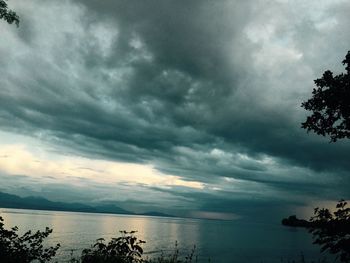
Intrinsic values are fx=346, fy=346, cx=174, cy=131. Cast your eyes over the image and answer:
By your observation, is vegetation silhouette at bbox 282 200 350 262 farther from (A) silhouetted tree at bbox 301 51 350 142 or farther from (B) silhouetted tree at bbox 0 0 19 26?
(B) silhouetted tree at bbox 0 0 19 26

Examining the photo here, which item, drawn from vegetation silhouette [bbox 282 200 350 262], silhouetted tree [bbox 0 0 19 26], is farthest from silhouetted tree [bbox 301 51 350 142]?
silhouetted tree [bbox 0 0 19 26]

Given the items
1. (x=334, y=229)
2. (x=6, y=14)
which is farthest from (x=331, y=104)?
(x=6, y=14)

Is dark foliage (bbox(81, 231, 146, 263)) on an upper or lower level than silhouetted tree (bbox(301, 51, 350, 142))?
lower

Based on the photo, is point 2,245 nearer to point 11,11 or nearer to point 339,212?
point 11,11

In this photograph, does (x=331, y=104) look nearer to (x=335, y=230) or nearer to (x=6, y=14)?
(x=335, y=230)

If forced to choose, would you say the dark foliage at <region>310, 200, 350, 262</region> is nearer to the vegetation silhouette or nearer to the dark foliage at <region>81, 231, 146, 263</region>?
the vegetation silhouette

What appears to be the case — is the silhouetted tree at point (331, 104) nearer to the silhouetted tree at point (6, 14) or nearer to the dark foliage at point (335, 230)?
the dark foliage at point (335, 230)

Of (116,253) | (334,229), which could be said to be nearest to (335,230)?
(334,229)

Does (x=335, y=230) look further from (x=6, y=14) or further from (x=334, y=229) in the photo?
(x=6, y=14)

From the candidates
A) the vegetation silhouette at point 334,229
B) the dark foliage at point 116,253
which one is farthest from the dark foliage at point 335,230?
the dark foliage at point 116,253

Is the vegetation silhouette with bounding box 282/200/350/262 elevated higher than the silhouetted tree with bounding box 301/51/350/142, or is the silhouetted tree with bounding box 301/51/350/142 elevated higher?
the silhouetted tree with bounding box 301/51/350/142

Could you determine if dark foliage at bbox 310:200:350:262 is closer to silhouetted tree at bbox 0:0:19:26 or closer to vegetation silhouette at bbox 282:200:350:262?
vegetation silhouette at bbox 282:200:350:262

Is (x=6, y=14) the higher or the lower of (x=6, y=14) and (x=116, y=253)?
the higher

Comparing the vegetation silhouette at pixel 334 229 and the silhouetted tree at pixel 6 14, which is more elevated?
the silhouetted tree at pixel 6 14
